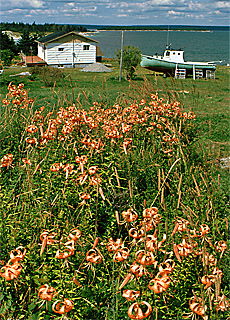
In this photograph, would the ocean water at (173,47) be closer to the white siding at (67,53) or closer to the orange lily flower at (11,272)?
the white siding at (67,53)

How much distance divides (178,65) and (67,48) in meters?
15.1

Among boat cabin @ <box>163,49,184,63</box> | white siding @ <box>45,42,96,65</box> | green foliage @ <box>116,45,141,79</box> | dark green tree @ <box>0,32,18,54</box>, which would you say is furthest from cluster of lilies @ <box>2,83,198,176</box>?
dark green tree @ <box>0,32,18,54</box>

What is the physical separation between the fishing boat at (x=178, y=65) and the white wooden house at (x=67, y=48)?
9.94 meters

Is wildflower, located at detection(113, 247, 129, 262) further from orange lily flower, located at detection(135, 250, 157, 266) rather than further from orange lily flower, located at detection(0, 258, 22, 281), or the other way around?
orange lily flower, located at detection(0, 258, 22, 281)

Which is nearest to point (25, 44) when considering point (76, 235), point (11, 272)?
point (76, 235)

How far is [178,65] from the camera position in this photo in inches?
1033

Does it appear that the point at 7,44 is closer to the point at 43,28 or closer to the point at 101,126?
the point at 101,126

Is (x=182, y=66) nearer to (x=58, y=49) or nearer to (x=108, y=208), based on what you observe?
(x=58, y=49)

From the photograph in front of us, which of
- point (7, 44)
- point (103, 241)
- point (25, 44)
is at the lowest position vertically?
point (103, 241)

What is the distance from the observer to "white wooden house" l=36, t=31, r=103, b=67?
3559cm

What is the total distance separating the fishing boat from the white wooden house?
32.6ft

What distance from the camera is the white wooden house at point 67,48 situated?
35.6 meters

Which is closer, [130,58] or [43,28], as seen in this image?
[130,58]

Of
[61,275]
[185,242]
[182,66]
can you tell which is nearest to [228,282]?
[185,242]
